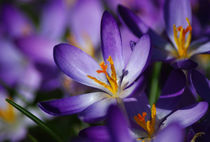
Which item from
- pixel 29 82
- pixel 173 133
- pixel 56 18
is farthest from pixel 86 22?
pixel 173 133

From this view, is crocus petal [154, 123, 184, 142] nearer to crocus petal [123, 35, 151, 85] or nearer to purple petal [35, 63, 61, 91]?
crocus petal [123, 35, 151, 85]

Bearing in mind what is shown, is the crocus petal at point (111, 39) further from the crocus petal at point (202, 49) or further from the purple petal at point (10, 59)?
the purple petal at point (10, 59)

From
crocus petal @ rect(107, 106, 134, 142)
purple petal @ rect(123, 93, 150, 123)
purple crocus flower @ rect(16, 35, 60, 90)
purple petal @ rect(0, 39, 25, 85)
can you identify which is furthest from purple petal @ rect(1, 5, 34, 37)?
crocus petal @ rect(107, 106, 134, 142)

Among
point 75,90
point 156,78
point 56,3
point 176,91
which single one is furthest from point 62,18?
point 176,91

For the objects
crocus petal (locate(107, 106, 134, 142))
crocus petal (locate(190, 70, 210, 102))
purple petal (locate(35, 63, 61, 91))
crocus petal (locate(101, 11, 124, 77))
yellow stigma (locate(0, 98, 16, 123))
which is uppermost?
crocus petal (locate(101, 11, 124, 77))

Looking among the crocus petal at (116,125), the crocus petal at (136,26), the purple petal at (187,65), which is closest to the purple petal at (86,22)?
the crocus petal at (136,26)

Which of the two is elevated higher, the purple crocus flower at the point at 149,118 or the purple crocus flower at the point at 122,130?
the purple crocus flower at the point at 122,130

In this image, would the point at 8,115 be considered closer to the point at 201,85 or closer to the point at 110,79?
the point at 110,79
